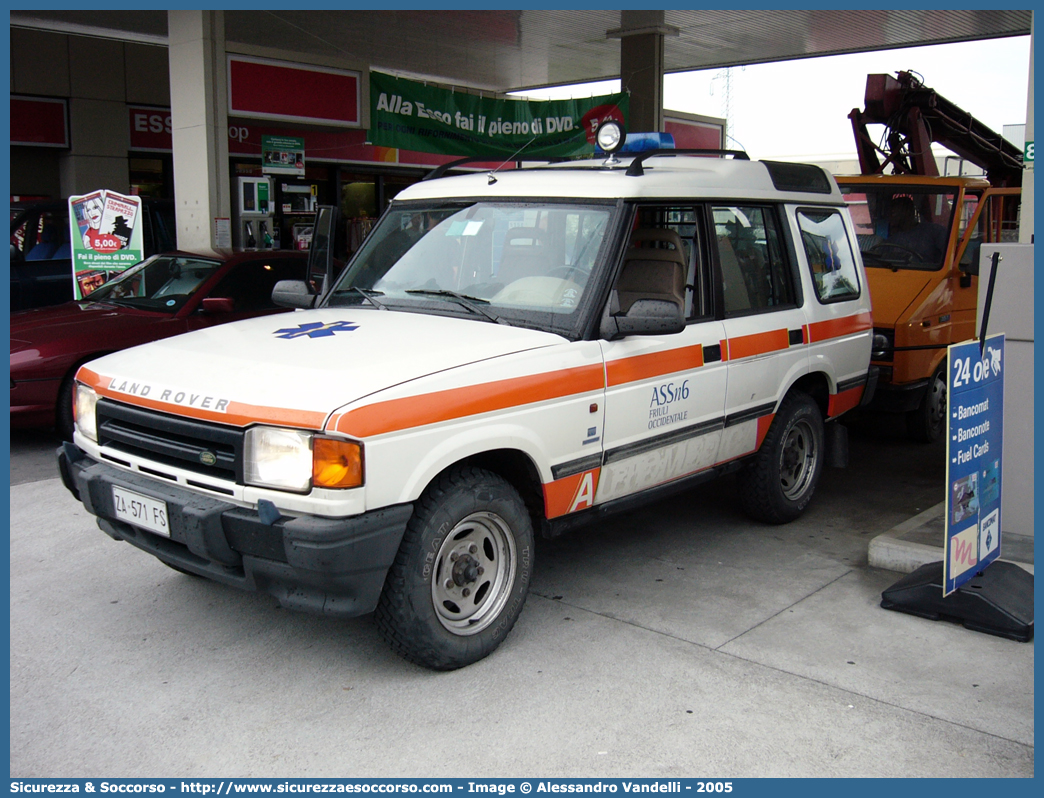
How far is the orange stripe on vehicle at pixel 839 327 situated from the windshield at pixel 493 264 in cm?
188

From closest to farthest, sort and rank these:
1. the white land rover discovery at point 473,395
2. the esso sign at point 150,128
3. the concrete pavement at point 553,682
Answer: the concrete pavement at point 553,682
the white land rover discovery at point 473,395
the esso sign at point 150,128

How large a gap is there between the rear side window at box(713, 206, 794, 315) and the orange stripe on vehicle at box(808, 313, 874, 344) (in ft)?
0.86

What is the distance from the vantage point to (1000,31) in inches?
560

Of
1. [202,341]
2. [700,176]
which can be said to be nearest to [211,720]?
[202,341]

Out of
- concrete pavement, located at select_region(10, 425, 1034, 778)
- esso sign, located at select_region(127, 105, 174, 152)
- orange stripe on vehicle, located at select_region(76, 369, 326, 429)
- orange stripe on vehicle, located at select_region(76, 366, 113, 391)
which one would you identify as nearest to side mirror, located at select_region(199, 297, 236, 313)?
concrete pavement, located at select_region(10, 425, 1034, 778)

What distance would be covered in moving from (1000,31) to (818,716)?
13.8 metres

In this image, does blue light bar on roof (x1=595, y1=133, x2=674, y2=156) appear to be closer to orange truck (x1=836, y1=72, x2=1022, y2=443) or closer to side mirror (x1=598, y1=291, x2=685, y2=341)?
side mirror (x1=598, y1=291, x2=685, y2=341)

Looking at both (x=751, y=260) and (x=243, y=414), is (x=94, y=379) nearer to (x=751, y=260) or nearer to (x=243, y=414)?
(x=243, y=414)

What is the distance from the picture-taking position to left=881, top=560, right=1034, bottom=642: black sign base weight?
4.36 metres

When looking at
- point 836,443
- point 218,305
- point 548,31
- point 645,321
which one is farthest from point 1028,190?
point 548,31

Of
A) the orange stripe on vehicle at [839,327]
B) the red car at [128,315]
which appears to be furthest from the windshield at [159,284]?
the orange stripe on vehicle at [839,327]

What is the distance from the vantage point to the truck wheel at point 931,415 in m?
7.91

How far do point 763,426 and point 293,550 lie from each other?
3077 millimetres

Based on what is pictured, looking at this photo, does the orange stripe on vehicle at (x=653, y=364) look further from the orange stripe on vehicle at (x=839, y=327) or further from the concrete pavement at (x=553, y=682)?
the orange stripe on vehicle at (x=839, y=327)
